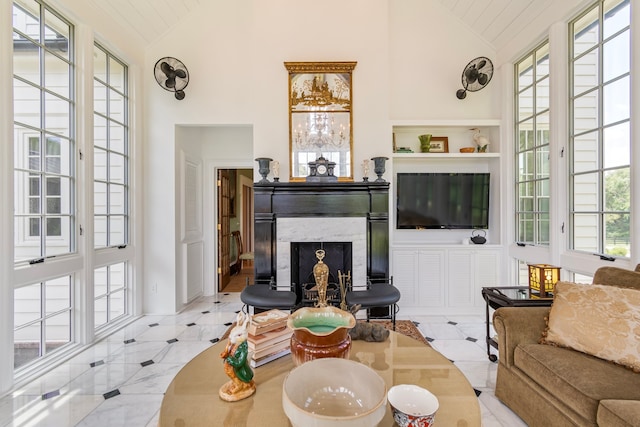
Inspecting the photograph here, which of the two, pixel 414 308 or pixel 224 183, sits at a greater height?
pixel 224 183

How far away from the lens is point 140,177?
3.66m

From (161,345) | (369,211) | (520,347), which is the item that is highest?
(369,211)

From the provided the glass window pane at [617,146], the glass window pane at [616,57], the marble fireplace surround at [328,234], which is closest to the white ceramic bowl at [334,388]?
the marble fireplace surround at [328,234]

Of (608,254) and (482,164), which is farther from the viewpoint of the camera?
(482,164)

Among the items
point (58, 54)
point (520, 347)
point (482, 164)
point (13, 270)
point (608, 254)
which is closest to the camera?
point (520, 347)

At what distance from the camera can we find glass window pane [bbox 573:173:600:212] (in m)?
2.55

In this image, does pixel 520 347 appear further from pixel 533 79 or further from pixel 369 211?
pixel 533 79

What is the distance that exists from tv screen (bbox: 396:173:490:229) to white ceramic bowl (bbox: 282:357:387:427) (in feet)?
9.91

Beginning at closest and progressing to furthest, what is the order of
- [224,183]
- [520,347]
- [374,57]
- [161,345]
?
[520,347] → [161,345] → [374,57] → [224,183]

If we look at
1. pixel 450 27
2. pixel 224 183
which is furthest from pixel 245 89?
pixel 450 27

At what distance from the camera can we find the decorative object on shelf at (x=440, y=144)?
12.9 feet

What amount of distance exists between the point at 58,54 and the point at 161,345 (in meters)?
2.84

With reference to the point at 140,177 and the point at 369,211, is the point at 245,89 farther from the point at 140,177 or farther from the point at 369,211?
the point at 369,211

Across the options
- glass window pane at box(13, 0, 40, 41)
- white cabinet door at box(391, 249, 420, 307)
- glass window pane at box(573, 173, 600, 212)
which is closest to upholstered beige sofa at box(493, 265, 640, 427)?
glass window pane at box(573, 173, 600, 212)
